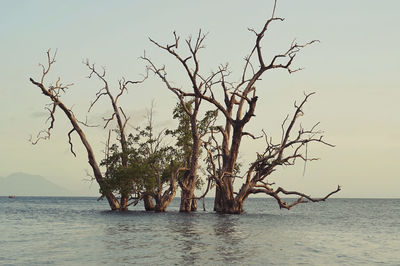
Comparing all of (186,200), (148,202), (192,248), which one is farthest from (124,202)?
(192,248)

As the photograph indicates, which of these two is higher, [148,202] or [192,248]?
[148,202]

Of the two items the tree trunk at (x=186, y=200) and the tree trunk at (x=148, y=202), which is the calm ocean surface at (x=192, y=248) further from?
the tree trunk at (x=148, y=202)

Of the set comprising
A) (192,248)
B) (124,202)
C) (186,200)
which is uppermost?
(186,200)

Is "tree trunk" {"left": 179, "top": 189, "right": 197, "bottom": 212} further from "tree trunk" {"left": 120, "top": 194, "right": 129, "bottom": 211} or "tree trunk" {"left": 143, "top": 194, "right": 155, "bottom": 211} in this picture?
"tree trunk" {"left": 120, "top": 194, "right": 129, "bottom": 211}

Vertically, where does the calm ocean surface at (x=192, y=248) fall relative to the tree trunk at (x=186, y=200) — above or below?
below

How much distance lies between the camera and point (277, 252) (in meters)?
20.2

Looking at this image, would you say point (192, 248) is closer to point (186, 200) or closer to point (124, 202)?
point (186, 200)

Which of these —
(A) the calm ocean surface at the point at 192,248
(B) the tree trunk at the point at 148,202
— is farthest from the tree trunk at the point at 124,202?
(A) the calm ocean surface at the point at 192,248

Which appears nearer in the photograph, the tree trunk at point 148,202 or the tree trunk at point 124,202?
the tree trunk at point 124,202

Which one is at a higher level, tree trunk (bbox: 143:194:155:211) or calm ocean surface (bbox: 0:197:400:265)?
tree trunk (bbox: 143:194:155:211)

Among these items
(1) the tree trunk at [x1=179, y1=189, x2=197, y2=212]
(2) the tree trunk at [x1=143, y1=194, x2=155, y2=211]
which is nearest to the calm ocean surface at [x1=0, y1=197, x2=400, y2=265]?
(1) the tree trunk at [x1=179, y1=189, x2=197, y2=212]

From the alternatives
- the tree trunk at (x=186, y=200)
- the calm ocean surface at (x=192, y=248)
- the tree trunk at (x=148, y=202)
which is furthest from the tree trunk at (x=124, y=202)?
the calm ocean surface at (x=192, y=248)

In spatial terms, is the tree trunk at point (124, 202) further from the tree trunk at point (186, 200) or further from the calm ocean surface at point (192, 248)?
the calm ocean surface at point (192, 248)

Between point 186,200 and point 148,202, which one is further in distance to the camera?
point 148,202
